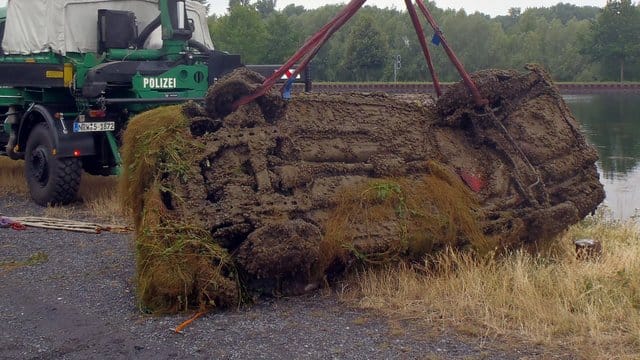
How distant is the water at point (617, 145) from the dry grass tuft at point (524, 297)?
6.37 m

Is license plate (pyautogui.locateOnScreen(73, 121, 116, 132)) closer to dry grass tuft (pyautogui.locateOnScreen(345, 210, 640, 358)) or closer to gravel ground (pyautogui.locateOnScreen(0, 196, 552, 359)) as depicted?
gravel ground (pyautogui.locateOnScreen(0, 196, 552, 359))

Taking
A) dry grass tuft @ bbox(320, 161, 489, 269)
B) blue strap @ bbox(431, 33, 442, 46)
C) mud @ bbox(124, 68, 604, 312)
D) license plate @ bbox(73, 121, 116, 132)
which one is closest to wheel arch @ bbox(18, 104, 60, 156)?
license plate @ bbox(73, 121, 116, 132)

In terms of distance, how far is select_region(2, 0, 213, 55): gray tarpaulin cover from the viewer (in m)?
11.5

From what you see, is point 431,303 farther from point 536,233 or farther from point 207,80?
point 207,80

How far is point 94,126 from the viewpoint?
11.2 metres

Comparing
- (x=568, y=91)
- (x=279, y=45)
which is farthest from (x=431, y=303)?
(x=279, y=45)

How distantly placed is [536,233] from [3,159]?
1157 centimetres

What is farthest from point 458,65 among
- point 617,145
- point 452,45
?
point 452,45

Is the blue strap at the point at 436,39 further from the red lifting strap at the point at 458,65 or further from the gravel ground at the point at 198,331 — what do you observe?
the gravel ground at the point at 198,331

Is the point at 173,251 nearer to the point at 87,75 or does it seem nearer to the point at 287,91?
the point at 287,91

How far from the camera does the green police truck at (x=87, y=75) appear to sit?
11.1 metres

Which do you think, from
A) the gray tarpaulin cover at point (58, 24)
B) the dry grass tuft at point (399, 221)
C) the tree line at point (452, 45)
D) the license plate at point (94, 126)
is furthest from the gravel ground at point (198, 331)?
the tree line at point (452, 45)

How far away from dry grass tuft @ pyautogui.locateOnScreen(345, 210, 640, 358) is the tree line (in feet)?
146

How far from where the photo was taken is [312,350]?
216 inches
